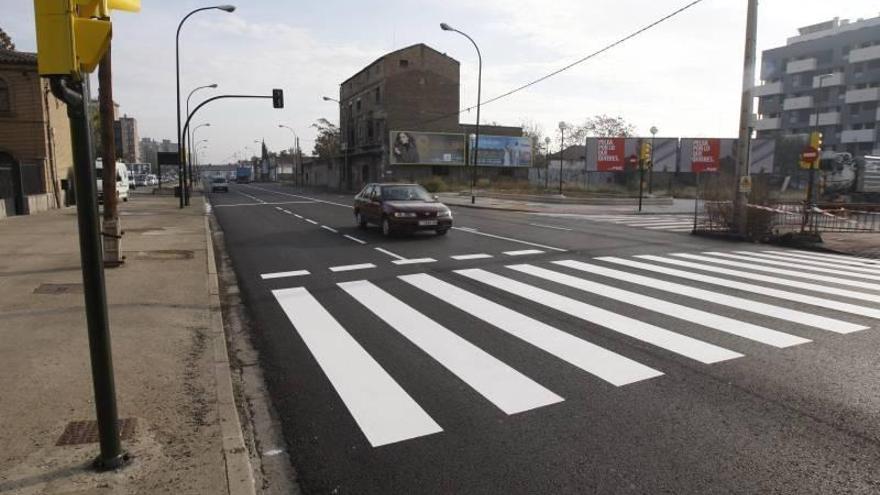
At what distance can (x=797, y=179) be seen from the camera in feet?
203

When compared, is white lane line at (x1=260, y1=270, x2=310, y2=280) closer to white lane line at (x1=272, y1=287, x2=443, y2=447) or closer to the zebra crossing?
the zebra crossing

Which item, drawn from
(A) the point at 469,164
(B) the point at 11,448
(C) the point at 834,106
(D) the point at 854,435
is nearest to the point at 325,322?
(B) the point at 11,448

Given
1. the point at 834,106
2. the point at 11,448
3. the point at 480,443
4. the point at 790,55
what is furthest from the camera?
the point at 790,55

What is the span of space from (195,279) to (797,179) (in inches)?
2623

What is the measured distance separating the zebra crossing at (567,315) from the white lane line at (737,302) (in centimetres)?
2

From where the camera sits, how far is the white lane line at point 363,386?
424 cm

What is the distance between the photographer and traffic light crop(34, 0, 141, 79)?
9.69 feet

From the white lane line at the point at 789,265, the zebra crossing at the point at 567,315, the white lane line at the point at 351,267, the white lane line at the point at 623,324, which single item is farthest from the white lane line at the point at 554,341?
the white lane line at the point at 789,265

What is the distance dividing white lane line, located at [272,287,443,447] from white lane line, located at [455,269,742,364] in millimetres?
2841

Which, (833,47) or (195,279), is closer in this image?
(195,279)

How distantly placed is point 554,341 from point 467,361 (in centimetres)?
114

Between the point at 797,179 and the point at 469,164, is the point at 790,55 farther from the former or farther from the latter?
the point at 469,164

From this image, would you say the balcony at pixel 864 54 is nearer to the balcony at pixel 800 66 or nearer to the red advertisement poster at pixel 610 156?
the balcony at pixel 800 66

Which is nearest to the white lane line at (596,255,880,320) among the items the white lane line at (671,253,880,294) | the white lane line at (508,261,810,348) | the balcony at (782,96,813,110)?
the white lane line at (671,253,880,294)
